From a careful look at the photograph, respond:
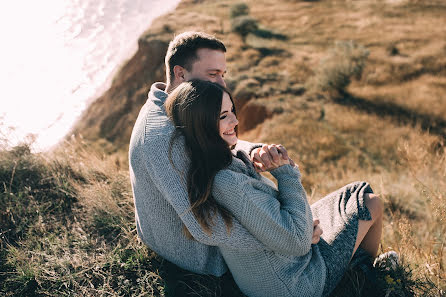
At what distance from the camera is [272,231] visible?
5.54ft

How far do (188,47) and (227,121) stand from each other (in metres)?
1.18

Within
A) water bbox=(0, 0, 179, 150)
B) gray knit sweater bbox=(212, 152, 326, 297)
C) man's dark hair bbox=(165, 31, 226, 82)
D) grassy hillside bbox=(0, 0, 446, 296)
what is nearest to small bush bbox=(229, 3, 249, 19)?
grassy hillside bbox=(0, 0, 446, 296)

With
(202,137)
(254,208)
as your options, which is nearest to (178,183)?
(202,137)

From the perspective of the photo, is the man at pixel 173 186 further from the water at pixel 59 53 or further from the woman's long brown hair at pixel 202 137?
the water at pixel 59 53

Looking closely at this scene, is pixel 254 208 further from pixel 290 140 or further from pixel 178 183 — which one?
pixel 290 140

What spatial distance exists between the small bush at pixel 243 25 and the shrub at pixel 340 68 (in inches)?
374

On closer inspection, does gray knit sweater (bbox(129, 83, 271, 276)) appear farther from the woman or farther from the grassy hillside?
the grassy hillside

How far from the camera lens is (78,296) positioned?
2.27 meters

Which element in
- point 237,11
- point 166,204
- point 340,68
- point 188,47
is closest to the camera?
point 166,204

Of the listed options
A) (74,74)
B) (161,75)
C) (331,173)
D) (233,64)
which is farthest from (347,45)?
(74,74)

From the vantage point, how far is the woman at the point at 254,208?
5.54ft

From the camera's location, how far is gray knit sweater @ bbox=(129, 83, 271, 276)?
A: 1.71 m

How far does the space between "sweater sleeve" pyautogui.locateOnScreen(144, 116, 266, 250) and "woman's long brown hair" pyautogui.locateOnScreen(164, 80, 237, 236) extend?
0.10 feet

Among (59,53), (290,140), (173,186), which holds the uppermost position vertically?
(173,186)
